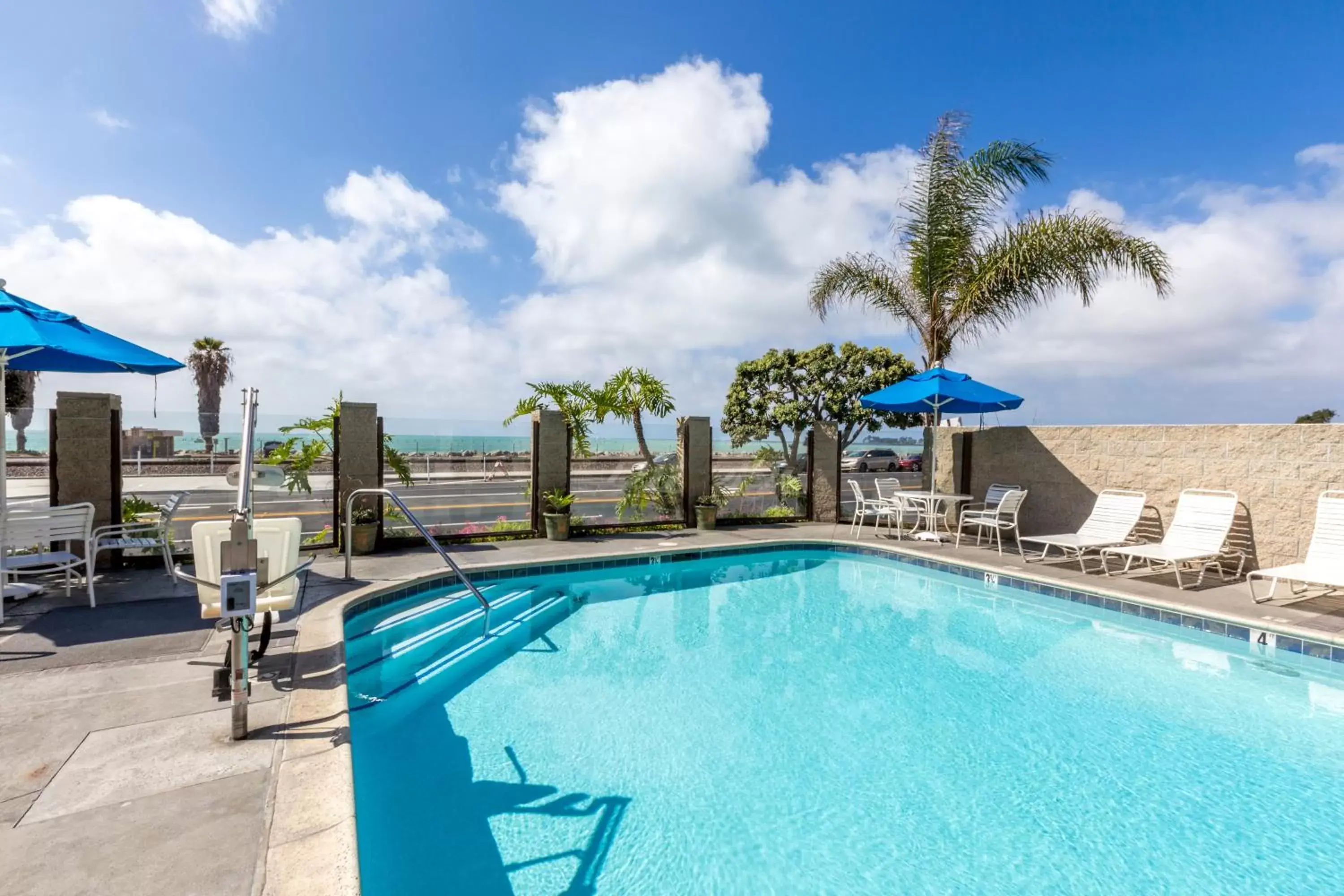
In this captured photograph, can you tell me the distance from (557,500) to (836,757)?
6269 mm

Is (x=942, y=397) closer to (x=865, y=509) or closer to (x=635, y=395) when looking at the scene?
(x=865, y=509)

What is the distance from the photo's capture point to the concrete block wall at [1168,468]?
23.0ft

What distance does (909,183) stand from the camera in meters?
12.3

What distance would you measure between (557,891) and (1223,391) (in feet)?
65.1

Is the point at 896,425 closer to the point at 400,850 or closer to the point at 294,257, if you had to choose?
the point at 294,257

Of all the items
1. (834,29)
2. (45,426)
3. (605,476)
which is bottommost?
(605,476)

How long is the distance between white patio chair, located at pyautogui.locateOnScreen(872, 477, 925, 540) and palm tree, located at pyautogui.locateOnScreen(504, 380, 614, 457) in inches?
197

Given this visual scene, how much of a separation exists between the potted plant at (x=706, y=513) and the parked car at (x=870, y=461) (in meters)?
2.78

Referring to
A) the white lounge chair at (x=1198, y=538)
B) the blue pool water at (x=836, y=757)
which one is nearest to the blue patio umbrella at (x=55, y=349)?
the blue pool water at (x=836, y=757)

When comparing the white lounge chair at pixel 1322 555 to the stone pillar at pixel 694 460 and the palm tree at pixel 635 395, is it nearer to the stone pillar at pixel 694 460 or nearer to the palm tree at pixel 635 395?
the stone pillar at pixel 694 460

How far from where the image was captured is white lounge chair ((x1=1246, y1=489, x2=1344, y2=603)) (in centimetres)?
586

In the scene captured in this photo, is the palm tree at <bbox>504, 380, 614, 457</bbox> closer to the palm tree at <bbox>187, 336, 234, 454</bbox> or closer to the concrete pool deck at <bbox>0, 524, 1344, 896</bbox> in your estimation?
the concrete pool deck at <bbox>0, 524, 1344, 896</bbox>

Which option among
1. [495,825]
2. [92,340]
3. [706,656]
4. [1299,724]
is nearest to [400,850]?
[495,825]

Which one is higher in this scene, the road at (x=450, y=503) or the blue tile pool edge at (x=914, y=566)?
the road at (x=450, y=503)
